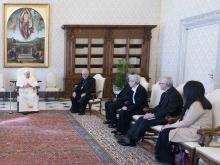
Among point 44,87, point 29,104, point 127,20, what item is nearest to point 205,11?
point 127,20

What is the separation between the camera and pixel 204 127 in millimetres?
4172

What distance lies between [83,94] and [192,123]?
4.53m

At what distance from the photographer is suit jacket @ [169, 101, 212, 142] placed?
13.5ft

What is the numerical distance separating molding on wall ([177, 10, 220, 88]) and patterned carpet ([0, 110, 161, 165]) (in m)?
3.12

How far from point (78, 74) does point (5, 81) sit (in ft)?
8.45

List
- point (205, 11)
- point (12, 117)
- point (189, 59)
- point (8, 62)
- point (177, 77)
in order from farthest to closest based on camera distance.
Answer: point (8, 62) < point (177, 77) < point (189, 59) < point (205, 11) < point (12, 117)

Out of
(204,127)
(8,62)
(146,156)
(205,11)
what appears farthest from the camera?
(8,62)

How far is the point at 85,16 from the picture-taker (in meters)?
11.0

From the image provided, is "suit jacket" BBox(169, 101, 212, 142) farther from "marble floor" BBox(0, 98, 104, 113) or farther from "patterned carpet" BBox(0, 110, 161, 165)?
"marble floor" BBox(0, 98, 104, 113)

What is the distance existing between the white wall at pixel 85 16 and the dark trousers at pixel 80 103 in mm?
2832

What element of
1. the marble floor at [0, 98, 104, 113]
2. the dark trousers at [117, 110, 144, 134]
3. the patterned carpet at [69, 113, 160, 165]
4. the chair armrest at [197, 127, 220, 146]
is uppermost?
the chair armrest at [197, 127, 220, 146]

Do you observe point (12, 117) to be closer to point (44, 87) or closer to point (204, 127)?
point (44, 87)

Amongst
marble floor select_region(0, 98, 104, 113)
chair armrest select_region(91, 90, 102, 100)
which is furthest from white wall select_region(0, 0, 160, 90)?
chair armrest select_region(91, 90, 102, 100)

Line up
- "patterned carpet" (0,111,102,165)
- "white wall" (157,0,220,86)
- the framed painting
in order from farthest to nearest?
the framed painting < "white wall" (157,0,220,86) < "patterned carpet" (0,111,102,165)
